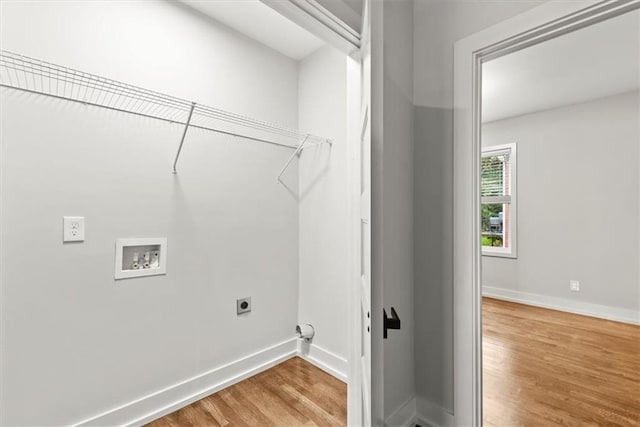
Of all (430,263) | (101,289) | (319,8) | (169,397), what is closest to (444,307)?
(430,263)

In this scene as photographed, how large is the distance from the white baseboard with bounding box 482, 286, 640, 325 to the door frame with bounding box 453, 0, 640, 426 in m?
3.23

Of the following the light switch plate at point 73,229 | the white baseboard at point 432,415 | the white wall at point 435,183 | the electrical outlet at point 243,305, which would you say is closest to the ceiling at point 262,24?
the white wall at point 435,183

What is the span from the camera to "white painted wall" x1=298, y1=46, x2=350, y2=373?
211cm

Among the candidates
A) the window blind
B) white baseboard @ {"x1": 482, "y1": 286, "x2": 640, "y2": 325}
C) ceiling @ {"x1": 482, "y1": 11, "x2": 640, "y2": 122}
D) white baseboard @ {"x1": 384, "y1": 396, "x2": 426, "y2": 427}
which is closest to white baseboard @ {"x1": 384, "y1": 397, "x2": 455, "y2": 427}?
white baseboard @ {"x1": 384, "y1": 396, "x2": 426, "y2": 427}

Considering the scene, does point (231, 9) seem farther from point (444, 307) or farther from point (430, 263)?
point (444, 307)

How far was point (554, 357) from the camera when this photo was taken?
246 centimetres

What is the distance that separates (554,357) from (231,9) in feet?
12.1

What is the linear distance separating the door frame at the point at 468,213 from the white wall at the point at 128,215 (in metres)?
1.34

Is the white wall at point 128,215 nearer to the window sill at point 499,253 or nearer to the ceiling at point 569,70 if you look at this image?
the ceiling at point 569,70

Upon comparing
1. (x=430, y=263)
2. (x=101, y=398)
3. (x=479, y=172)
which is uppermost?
(x=479, y=172)

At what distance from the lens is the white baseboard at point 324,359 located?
206 centimetres

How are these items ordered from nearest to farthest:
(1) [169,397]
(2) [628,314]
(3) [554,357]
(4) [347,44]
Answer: (4) [347,44] < (1) [169,397] < (3) [554,357] < (2) [628,314]

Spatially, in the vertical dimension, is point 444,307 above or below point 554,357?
above

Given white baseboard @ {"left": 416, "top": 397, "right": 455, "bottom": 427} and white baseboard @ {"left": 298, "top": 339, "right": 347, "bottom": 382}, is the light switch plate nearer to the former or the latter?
white baseboard @ {"left": 298, "top": 339, "right": 347, "bottom": 382}
